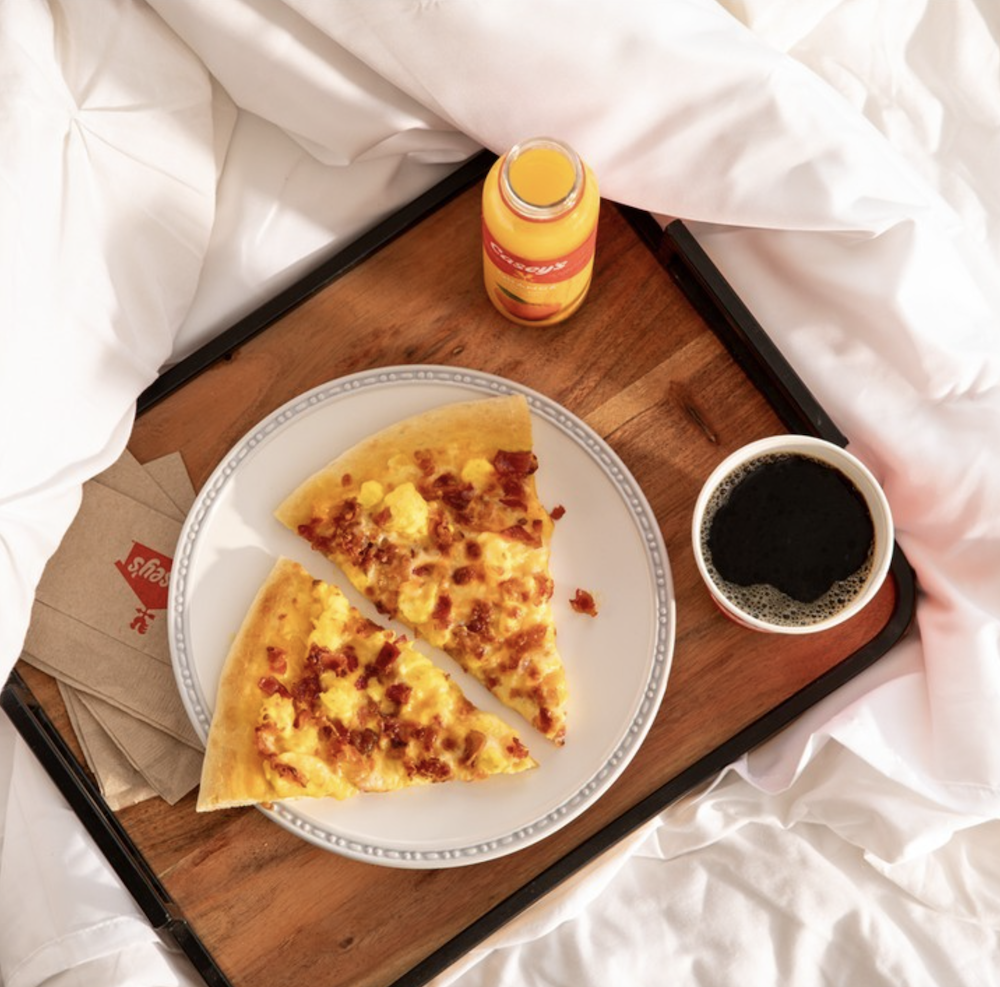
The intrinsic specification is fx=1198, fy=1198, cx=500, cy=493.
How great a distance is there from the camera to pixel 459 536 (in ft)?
6.69

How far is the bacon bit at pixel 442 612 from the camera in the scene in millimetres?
2014

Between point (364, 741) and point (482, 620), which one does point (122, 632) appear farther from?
point (482, 620)

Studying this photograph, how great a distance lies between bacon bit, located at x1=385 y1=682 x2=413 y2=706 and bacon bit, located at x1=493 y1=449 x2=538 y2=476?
0.39 metres

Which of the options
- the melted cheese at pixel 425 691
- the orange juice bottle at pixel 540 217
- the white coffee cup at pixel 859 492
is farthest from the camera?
the melted cheese at pixel 425 691

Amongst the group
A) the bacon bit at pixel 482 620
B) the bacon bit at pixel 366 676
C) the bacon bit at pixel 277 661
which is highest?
the bacon bit at pixel 277 661

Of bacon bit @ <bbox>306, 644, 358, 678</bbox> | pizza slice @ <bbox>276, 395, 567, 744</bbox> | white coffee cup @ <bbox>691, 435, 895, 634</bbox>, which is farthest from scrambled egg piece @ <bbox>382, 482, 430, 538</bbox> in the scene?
white coffee cup @ <bbox>691, 435, 895, 634</bbox>

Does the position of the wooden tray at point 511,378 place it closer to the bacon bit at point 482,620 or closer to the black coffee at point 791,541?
the black coffee at point 791,541

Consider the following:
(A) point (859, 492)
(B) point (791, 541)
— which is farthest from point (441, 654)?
(A) point (859, 492)

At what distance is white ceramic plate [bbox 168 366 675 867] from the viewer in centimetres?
197

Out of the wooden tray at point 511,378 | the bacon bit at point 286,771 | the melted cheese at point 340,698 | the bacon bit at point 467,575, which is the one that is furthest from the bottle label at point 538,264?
the bacon bit at point 286,771

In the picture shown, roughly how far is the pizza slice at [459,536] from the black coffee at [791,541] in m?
0.31

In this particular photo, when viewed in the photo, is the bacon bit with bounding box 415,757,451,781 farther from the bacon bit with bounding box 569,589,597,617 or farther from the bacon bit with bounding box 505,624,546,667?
the bacon bit with bounding box 569,589,597,617

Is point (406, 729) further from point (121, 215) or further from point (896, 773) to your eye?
point (121, 215)

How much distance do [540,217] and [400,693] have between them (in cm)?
80
